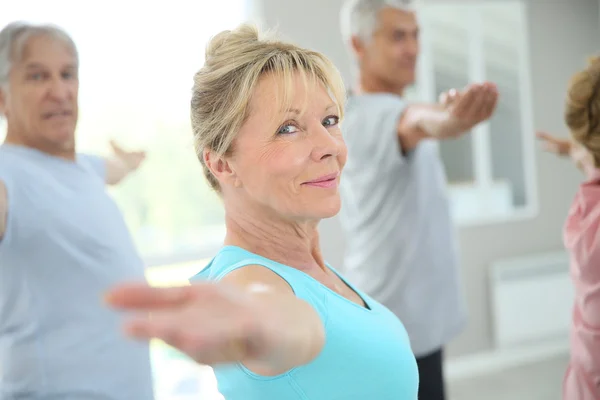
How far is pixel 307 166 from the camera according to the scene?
3.23ft

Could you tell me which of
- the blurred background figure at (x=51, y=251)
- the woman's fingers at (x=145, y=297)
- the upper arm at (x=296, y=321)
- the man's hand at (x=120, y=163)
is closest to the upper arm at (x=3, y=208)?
the blurred background figure at (x=51, y=251)

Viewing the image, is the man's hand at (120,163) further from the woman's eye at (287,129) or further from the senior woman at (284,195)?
the woman's eye at (287,129)

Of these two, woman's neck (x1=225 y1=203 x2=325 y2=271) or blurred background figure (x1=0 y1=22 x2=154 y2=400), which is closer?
woman's neck (x1=225 y1=203 x2=325 y2=271)

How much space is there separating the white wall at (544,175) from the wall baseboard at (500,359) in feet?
0.18

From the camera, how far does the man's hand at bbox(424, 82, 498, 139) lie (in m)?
1.44

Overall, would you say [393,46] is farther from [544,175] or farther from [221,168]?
[544,175]

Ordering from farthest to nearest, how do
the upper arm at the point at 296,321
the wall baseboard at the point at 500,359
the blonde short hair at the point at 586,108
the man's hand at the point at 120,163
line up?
the wall baseboard at the point at 500,359 → the man's hand at the point at 120,163 → the blonde short hair at the point at 586,108 → the upper arm at the point at 296,321

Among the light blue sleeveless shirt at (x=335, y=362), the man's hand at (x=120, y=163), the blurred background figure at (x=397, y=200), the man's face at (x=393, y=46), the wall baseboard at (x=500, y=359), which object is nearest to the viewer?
the light blue sleeveless shirt at (x=335, y=362)

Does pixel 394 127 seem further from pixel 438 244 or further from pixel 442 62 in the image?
pixel 442 62

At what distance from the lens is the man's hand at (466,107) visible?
144cm

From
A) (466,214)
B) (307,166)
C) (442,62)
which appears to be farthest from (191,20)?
(307,166)

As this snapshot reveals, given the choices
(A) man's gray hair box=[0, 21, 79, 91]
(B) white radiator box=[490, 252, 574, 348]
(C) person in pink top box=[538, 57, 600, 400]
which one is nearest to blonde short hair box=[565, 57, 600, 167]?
(C) person in pink top box=[538, 57, 600, 400]

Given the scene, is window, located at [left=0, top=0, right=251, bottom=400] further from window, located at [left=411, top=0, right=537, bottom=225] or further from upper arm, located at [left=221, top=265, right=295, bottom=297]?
upper arm, located at [left=221, top=265, right=295, bottom=297]

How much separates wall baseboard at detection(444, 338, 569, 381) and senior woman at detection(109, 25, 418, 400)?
3.00 metres
